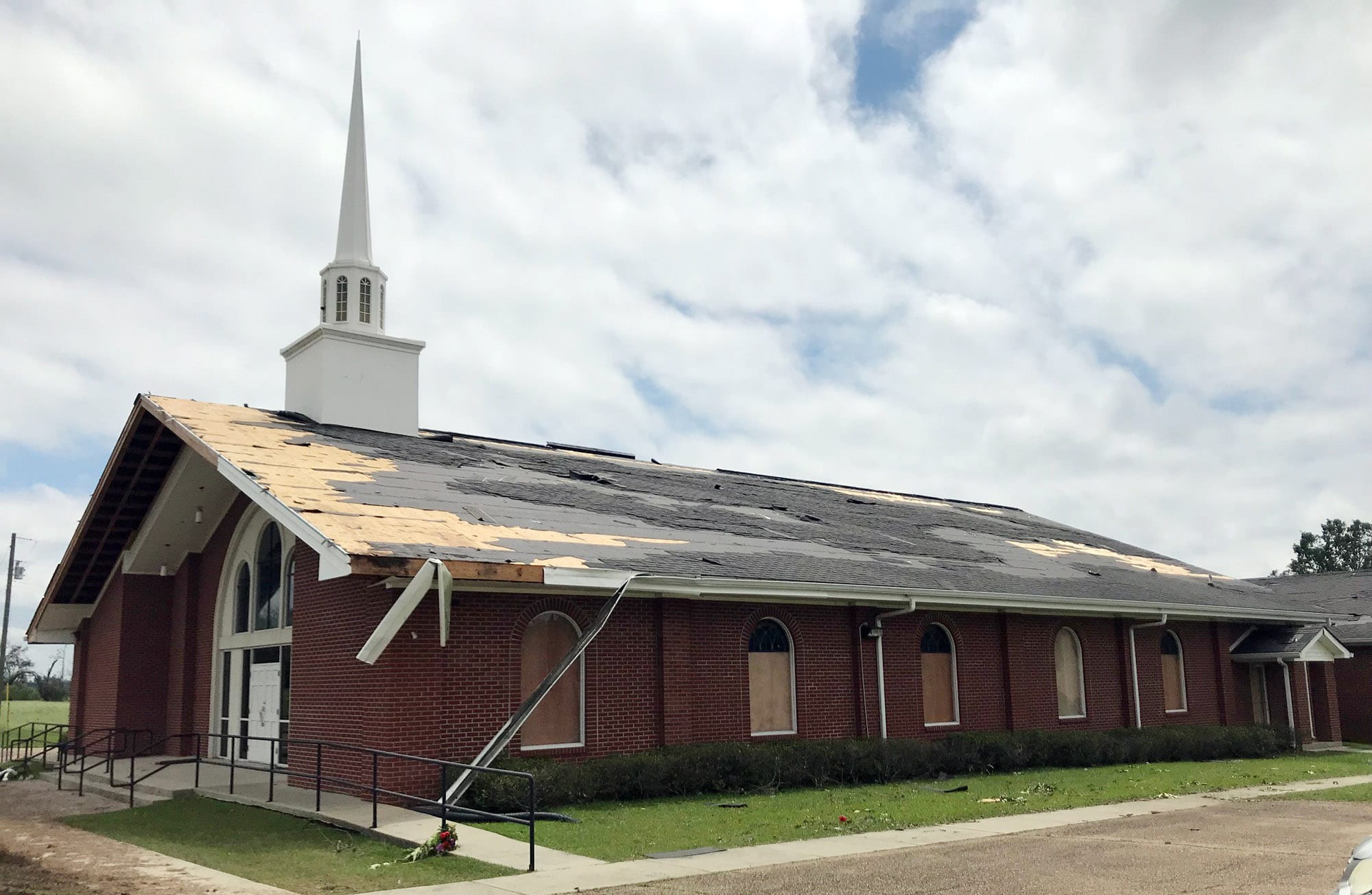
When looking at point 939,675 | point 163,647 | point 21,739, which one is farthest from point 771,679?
point 21,739

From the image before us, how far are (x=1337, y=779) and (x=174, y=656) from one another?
22.2 m

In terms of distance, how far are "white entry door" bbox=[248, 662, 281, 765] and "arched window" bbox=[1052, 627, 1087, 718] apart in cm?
1513

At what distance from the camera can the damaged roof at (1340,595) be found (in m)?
32.4

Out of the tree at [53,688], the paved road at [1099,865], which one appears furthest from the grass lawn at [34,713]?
the paved road at [1099,865]

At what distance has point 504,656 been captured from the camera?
16578 millimetres

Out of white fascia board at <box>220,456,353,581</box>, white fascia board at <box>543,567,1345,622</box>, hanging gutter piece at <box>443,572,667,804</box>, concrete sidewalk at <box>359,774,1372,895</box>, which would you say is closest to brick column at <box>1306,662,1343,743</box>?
white fascia board at <box>543,567,1345,622</box>

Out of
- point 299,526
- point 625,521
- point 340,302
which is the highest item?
point 340,302

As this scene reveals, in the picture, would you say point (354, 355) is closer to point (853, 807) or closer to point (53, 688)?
point (853, 807)

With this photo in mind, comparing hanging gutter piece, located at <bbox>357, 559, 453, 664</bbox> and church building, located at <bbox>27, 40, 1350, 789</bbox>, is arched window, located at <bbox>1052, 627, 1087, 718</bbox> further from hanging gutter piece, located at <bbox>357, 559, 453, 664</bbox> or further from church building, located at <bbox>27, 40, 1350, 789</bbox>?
hanging gutter piece, located at <bbox>357, 559, 453, 664</bbox>

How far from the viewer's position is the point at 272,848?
42.7 ft

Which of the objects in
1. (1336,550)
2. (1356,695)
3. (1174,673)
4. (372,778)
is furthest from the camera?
(1336,550)

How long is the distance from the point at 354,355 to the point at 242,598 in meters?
5.30

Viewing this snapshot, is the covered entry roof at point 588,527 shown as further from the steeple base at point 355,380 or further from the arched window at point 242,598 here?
the arched window at point 242,598

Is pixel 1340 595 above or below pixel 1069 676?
above
